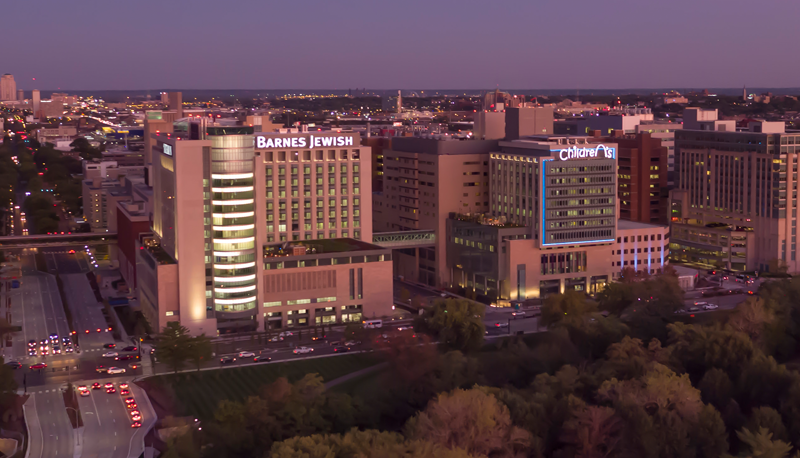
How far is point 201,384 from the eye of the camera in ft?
208

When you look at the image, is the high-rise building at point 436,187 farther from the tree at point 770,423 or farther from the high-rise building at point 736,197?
the tree at point 770,423

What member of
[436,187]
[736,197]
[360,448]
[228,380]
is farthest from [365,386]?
[736,197]

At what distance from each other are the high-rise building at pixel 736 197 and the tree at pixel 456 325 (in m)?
38.4

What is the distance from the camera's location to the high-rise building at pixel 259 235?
2864 inches

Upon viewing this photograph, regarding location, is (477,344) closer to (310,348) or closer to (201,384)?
(310,348)

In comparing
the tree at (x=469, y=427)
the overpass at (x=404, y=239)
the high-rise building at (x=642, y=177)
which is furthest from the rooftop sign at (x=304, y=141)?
the tree at (x=469, y=427)

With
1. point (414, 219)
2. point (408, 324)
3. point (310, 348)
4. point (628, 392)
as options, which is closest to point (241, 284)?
point (310, 348)

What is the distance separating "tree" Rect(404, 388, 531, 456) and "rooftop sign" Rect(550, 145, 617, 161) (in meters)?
38.5

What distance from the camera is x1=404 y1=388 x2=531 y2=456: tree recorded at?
4716cm

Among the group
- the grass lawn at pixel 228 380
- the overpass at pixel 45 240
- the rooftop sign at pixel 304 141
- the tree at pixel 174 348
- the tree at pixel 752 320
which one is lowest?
the grass lawn at pixel 228 380

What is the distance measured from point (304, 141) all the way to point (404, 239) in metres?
13.9

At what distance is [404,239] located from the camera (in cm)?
9075

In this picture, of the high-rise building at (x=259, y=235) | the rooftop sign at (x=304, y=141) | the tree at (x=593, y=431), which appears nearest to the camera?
the tree at (x=593, y=431)

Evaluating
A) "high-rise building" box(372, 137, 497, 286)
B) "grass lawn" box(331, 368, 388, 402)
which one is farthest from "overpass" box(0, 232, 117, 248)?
"grass lawn" box(331, 368, 388, 402)
